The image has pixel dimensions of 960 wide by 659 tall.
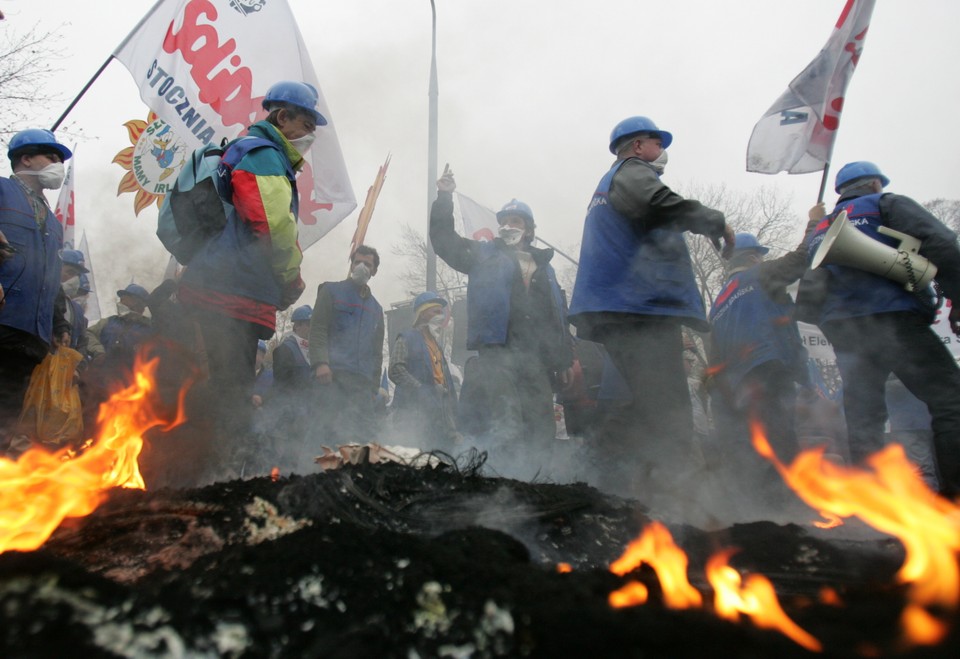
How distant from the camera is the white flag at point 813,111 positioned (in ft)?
17.5

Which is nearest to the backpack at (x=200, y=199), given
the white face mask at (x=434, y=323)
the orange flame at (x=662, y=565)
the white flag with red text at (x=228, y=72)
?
the white flag with red text at (x=228, y=72)

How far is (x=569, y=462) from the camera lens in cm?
469

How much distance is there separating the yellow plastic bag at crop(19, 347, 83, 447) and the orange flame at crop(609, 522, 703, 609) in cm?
518

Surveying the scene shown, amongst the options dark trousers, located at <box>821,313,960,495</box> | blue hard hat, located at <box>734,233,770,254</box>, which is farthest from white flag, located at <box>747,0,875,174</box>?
dark trousers, located at <box>821,313,960,495</box>

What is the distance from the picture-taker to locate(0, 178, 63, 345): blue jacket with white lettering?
12.1 ft

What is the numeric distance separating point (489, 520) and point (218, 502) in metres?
1.01

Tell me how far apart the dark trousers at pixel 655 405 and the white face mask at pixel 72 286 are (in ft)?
19.9

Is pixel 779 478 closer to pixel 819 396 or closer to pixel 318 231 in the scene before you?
pixel 819 396

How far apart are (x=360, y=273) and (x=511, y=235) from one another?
1.82m

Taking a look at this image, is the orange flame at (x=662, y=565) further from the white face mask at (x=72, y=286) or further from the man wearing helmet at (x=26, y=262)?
the white face mask at (x=72, y=286)

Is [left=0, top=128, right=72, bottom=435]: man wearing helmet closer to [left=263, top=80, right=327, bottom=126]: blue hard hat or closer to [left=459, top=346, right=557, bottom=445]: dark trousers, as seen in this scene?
[left=263, top=80, right=327, bottom=126]: blue hard hat

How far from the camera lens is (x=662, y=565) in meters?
1.77

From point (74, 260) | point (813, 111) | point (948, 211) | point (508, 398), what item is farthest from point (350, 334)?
point (948, 211)

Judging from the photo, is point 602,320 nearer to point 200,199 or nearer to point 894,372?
point 894,372
